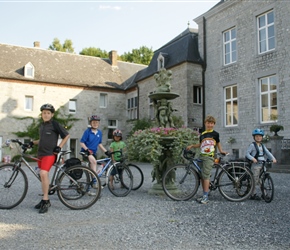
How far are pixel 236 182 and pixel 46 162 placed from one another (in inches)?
145

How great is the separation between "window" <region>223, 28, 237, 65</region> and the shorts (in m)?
14.2

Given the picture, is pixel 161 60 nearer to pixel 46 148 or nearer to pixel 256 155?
pixel 256 155

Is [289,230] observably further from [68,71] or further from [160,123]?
[68,71]

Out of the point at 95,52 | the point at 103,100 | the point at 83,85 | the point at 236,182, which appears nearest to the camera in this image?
the point at 236,182

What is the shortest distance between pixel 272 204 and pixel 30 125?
24521 millimetres

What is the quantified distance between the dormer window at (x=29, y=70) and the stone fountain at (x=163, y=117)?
2210cm

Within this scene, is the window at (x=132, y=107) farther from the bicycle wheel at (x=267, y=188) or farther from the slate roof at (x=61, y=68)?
the bicycle wheel at (x=267, y=188)

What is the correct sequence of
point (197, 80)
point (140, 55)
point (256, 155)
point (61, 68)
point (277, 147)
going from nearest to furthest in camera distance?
1. point (256, 155)
2. point (277, 147)
3. point (197, 80)
4. point (61, 68)
5. point (140, 55)

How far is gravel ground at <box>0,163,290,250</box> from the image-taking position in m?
3.74

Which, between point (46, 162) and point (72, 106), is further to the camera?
point (72, 106)

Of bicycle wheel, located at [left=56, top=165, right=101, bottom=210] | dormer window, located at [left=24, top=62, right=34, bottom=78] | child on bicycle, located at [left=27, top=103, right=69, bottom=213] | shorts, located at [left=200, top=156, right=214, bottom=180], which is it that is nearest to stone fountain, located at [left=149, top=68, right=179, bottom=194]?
shorts, located at [left=200, top=156, right=214, bottom=180]

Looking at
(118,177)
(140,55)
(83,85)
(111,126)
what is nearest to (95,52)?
(140,55)

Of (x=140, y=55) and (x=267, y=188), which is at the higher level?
(x=140, y=55)

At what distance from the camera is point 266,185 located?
22.1ft
